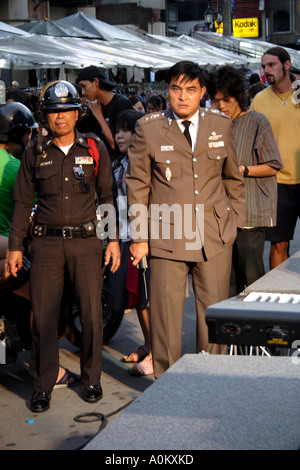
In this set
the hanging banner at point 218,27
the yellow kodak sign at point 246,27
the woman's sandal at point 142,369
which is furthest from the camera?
the yellow kodak sign at point 246,27

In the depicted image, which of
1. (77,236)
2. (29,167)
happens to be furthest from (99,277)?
(29,167)

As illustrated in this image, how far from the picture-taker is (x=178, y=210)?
16.9ft

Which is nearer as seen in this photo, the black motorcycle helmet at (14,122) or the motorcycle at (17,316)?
the motorcycle at (17,316)

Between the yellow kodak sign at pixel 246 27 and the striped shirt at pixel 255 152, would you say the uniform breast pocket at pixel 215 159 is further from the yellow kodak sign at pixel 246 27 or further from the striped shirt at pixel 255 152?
the yellow kodak sign at pixel 246 27

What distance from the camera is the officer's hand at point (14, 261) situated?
5727mm

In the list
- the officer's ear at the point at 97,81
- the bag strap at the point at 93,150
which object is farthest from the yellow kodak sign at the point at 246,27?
the bag strap at the point at 93,150

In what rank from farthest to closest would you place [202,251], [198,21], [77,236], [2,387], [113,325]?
1. [198,21]
2. [113,325]
3. [2,387]
4. [77,236]
5. [202,251]

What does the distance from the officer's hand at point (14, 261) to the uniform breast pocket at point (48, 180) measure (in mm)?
431

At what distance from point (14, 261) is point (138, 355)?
151cm

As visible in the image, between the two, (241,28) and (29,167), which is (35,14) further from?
(241,28)

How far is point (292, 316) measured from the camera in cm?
241

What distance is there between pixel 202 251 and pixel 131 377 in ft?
5.25

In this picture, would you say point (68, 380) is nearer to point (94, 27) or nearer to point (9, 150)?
point (9, 150)

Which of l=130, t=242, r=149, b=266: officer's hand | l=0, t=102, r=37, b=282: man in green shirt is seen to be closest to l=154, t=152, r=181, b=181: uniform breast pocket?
l=130, t=242, r=149, b=266: officer's hand
